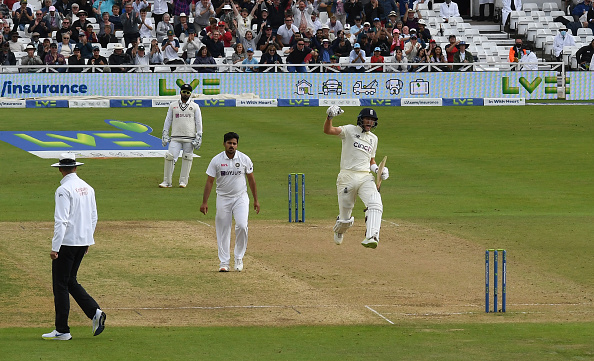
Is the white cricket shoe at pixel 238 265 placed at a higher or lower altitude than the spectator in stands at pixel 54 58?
lower

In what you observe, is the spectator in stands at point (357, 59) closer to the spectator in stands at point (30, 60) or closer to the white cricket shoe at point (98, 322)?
the spectator in stands at point (30, 60)

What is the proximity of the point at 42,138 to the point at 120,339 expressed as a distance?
19470mm

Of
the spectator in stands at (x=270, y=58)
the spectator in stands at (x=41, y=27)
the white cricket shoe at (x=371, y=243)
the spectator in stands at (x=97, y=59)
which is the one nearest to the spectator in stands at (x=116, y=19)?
the spectator in stands at (x=41, y=27)

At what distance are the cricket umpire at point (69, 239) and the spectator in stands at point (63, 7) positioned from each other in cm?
2934

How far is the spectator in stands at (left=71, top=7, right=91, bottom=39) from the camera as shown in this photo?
37.2 m

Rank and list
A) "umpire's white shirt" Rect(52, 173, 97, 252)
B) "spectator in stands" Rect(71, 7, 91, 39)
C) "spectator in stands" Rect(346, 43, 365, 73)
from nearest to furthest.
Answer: "umpire's white shirt" Rect(52, 173, 97, 252)
"spectator in stands" Rect(346, 43, 365, 73)
"spectator in stands" Rect(71, 7, 91, 39)

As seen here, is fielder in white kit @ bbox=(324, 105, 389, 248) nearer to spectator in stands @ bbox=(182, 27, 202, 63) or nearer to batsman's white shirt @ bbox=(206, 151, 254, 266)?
batsman's white shirt @ bbox=(206, 151, 254, 266)

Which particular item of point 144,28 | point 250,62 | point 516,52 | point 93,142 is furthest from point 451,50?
point 93,142

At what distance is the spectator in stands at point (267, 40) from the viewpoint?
1476 inches

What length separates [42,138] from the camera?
29938 mm

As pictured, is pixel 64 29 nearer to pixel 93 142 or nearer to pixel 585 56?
pixel 93 142

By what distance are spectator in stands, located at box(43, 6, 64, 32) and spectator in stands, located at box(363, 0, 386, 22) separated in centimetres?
1154

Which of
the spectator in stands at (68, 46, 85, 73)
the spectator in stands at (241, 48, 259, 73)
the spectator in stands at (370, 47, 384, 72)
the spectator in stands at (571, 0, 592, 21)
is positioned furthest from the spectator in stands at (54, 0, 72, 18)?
the spectator in stands at (571, 0, 592, 21)

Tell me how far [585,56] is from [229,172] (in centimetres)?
2626
